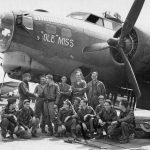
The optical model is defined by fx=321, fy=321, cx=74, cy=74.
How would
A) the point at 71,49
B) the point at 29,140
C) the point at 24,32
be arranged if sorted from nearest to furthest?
1. the point at 29,140
2. the point at 24,32
3. the point at 71,49

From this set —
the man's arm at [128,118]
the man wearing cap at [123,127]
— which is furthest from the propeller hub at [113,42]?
the man's arm at [128,118]

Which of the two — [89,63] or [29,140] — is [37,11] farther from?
[29,140]

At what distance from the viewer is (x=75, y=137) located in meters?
8.98

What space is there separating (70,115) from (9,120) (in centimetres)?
178

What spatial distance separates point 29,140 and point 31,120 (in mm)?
626

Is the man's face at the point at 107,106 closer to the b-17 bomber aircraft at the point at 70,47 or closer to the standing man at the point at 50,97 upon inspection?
the standing man at the point at 50,97

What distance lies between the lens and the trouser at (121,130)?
866cm

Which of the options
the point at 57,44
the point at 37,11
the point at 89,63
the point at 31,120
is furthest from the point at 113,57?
the point at 31,120

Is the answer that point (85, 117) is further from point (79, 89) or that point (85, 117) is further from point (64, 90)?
point (64, 90)

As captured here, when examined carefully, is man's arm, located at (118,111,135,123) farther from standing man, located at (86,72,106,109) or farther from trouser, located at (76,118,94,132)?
standing man, located at (86,72,106,109)

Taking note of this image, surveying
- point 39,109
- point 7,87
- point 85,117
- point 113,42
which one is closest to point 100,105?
point 85,117

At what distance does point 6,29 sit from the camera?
440 inches

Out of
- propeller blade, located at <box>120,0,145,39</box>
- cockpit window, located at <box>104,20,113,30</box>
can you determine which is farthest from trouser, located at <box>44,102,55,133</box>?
cockpit window, located at <box>104,20,113,30</box>

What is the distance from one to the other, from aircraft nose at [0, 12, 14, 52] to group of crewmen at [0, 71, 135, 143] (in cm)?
159
